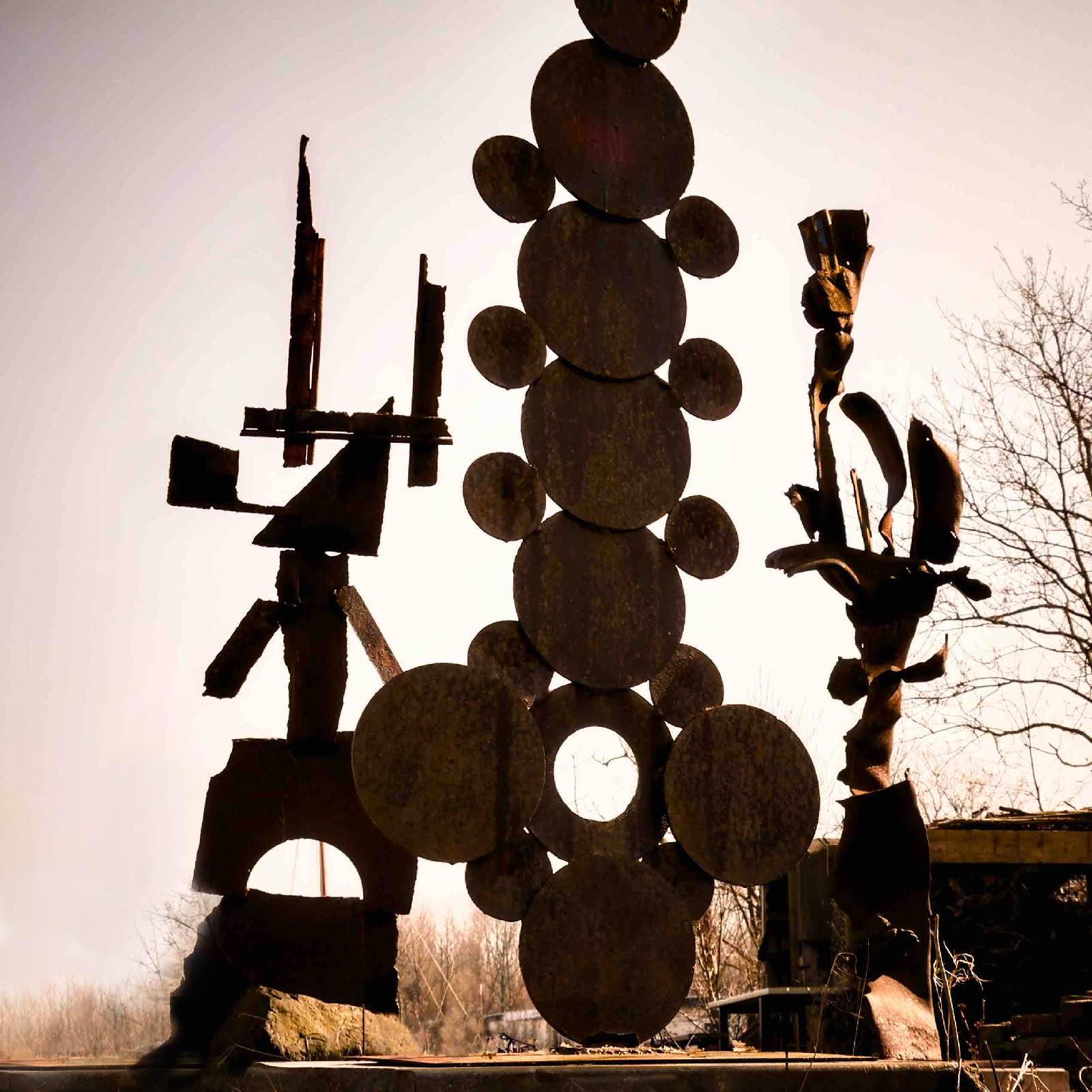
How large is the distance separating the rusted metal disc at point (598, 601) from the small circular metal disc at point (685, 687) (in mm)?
49

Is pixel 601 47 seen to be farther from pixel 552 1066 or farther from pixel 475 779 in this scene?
pixel 552 1066

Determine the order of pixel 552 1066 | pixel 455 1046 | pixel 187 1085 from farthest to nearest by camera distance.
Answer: pixel 455 1046 → pixel 187 1085 → pixel 552 1066

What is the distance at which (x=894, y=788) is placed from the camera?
3.88 metres

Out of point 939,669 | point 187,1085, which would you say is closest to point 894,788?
point 939,669

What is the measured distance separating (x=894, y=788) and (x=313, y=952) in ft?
5.86

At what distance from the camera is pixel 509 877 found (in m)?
3.81

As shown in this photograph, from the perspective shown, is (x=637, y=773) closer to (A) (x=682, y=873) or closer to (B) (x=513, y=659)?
(A) (x=682, y=873)

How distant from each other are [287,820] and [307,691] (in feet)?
1.32

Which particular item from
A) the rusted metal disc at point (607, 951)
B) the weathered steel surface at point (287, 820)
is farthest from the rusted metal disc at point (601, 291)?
the rusted metal disc at point (607, 951)

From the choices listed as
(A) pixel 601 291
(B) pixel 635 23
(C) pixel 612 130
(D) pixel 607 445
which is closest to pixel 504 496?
(D) pixel 607 445

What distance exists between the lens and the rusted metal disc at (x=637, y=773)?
3891 millimetres

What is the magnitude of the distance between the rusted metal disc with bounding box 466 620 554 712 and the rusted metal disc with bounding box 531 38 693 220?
142cm

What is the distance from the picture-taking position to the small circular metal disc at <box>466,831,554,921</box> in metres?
3.78

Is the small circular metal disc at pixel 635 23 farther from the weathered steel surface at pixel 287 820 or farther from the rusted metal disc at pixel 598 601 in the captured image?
the weathered steel surface at pixel 287 820
